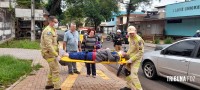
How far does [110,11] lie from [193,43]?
1638 inches

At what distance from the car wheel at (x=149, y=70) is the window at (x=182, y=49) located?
0.81m

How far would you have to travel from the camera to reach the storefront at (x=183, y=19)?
2836 cm

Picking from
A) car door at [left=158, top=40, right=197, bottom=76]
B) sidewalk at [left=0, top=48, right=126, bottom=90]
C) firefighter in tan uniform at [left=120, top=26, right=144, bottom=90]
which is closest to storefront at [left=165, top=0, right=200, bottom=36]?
car door at [left=158, top=40, right=197, bottom=76]

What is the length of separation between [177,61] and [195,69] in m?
0.77

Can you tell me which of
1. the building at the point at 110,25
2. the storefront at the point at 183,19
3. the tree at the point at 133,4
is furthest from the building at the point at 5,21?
the building at the point at 110,25

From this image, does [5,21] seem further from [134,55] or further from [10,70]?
[134,55]

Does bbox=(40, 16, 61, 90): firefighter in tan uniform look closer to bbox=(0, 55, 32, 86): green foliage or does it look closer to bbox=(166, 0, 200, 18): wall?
bbox=(0, 55, 32, 86): green foliage

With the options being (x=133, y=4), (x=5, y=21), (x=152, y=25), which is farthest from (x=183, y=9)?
(x=5, y=21)

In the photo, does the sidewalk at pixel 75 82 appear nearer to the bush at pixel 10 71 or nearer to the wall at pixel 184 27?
the bush at pixel 10 71

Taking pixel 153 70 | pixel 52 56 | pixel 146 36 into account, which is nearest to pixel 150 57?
pixel 153 70

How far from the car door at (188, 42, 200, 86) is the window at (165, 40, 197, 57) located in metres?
0.30

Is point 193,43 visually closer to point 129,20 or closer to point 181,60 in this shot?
point 181,60

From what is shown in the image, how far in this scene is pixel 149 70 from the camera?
889cm

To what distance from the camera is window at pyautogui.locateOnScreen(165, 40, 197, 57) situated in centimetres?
719
